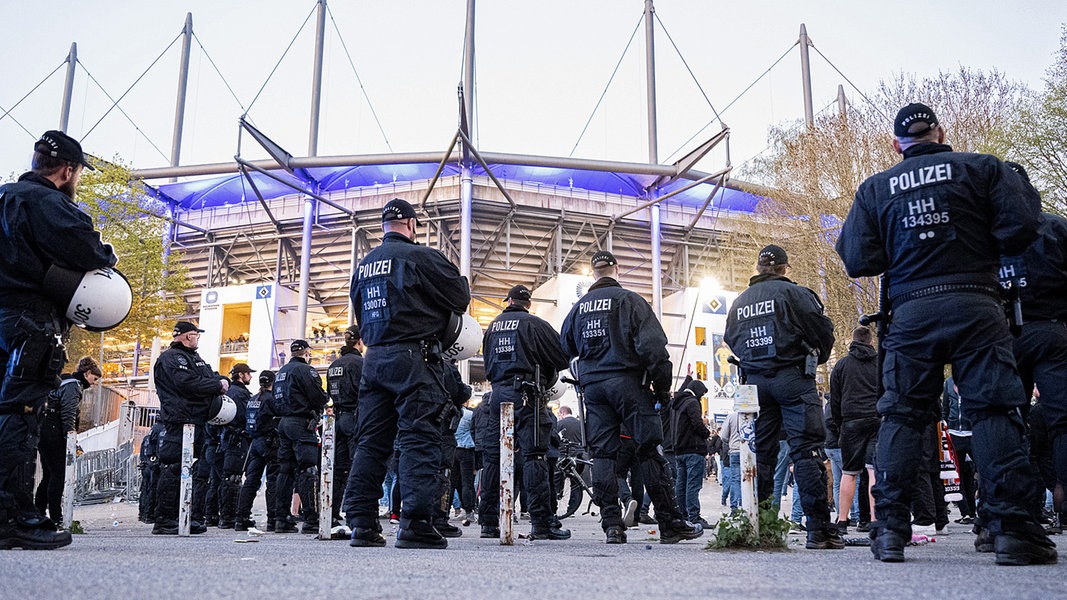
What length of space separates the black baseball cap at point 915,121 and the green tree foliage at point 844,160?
14.3 metres

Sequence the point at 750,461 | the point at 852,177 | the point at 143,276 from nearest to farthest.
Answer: the point at 750,461 < the point at 852,177 < the point at 143,276

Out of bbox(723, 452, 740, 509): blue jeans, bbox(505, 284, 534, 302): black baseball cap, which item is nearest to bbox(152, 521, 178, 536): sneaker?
bbox(505, 284, 534, 302): black baseball cap

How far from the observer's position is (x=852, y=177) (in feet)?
59.5

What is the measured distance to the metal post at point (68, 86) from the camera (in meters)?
44.3

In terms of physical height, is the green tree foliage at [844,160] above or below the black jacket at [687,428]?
above

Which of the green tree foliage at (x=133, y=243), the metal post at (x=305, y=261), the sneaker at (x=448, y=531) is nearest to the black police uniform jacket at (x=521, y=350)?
the sneaker at (x=448, y=531)

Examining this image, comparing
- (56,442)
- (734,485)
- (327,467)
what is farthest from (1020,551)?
(734,485)

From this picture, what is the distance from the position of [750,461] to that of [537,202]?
2795 centimetres

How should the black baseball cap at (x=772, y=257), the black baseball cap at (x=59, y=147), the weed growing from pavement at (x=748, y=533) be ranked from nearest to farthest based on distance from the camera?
the black baseball cap at (x=59, y=147) → the weed growing from pavement at (x=748, y=533) → the black baseball cap at (x=772, y=257)

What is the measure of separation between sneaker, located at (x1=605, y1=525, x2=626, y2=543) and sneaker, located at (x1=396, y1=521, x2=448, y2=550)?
1327mm

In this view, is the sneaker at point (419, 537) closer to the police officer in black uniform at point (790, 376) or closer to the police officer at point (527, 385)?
the police officer at point (527, 385)

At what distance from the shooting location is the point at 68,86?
44969mm

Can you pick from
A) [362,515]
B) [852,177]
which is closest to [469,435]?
[362,515]

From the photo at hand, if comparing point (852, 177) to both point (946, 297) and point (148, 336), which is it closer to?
point (946, 297)
